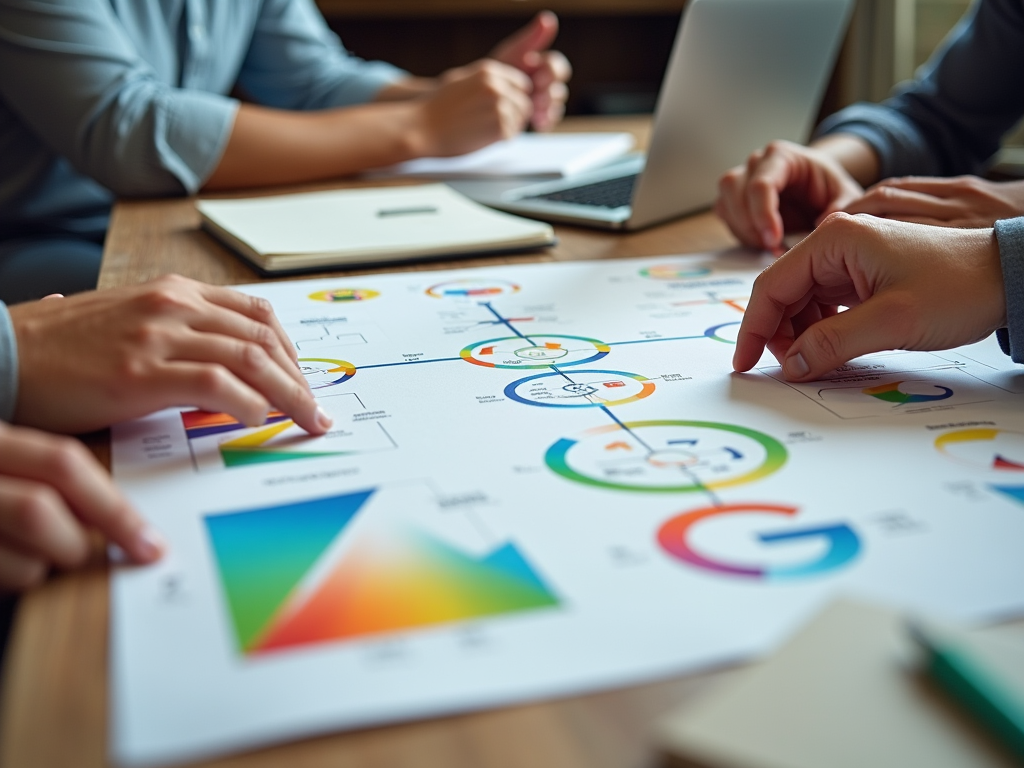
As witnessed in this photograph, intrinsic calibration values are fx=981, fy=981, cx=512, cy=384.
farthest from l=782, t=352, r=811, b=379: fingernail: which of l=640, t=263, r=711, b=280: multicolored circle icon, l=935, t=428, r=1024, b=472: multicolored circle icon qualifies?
l=640, t=263, r=711, b=280: multicolored circle icon

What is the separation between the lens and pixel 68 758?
29 cm

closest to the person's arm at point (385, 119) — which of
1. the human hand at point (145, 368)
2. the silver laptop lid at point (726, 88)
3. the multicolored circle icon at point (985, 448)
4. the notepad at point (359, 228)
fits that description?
the notepad at point (359, 228)

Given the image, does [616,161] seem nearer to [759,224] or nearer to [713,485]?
[759,224]

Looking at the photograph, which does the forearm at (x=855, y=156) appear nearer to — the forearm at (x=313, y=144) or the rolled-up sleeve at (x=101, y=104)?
the forearm at (x=313, y=144)

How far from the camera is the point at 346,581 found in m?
0.37

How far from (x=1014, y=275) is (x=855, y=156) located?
57 cm

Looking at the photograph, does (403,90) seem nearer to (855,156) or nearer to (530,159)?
(530,159)

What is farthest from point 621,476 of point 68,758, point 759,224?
point 759,224

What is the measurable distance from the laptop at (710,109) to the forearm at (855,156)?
0.08 meters

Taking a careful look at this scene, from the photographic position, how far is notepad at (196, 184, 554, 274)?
0.89 m

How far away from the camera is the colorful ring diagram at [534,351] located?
2.12 ft

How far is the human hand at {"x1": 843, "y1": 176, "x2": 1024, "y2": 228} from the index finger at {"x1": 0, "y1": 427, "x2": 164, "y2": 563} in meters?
0.68

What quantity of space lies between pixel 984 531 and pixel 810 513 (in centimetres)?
7

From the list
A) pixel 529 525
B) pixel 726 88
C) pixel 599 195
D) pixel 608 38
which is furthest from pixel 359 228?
pixel 608 38
